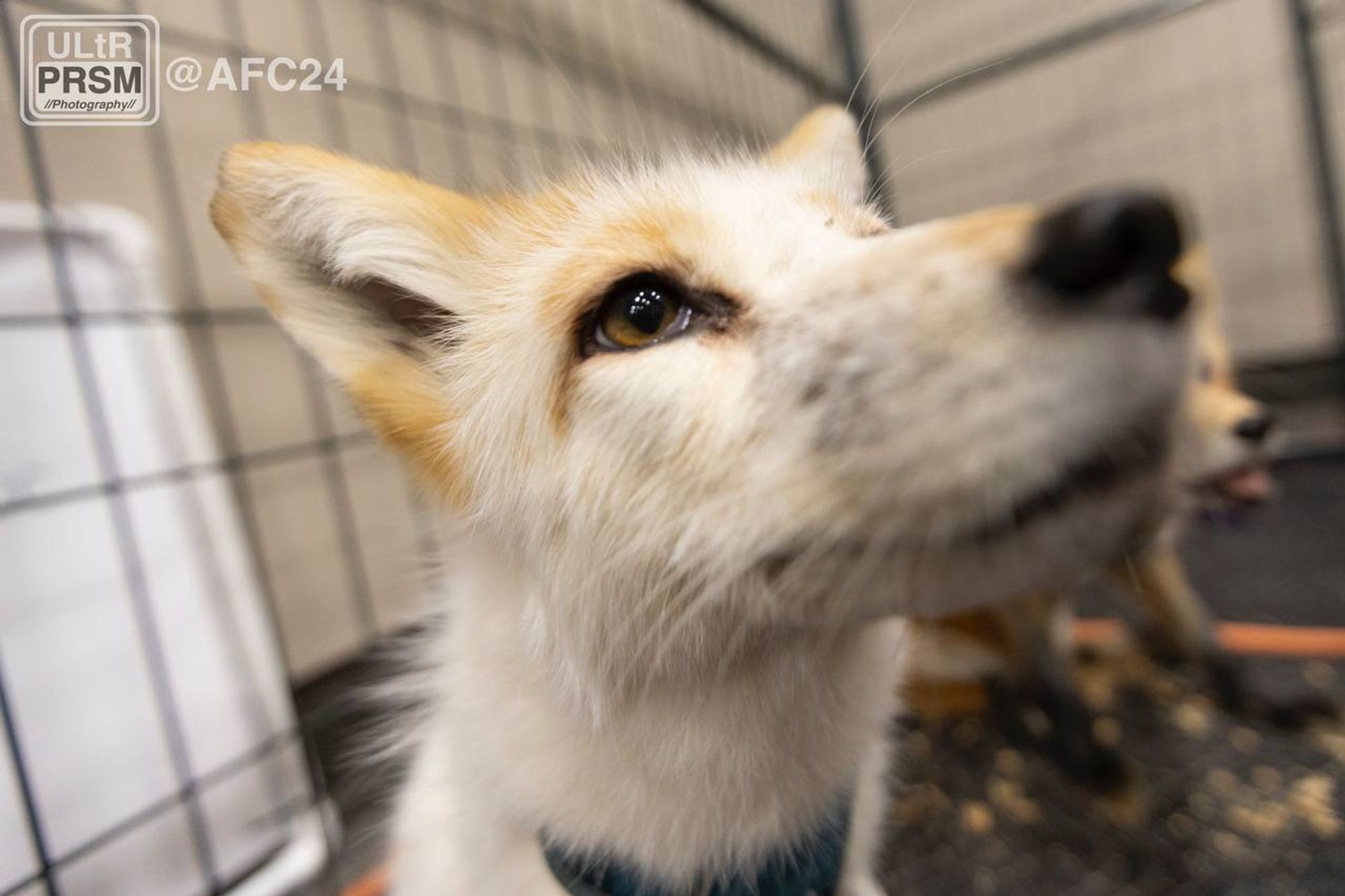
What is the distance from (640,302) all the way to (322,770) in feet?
4.22

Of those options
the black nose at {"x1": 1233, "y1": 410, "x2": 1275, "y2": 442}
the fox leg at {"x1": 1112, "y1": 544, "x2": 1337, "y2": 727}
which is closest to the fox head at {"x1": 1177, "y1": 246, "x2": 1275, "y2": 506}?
the black nose at {"x1": 1233, "y1": 410, "x2": 1275, "y2": 442}

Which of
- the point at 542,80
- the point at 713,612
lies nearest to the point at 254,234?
the point at 713,612

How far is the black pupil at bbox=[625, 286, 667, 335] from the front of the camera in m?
0.51

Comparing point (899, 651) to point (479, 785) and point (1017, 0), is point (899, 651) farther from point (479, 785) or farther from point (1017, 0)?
point (1017, 0)

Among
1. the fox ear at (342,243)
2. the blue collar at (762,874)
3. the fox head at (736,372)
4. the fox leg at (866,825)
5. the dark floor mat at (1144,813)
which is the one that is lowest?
the dark floor mat at (1144,813)

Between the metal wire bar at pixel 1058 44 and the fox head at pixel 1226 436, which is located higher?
the metal wire bar at pixel 1058 44

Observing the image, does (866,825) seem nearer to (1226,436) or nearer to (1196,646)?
(1196,646)

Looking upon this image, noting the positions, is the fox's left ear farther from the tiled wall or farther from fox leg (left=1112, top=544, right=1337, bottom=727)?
the tiled wall

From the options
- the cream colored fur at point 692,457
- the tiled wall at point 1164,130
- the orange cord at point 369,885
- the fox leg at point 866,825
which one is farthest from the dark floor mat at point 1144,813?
the tiled wall at point 1164,130

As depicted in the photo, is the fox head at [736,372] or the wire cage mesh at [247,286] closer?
the fox head at [736,372]

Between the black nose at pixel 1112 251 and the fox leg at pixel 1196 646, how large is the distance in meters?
1.05

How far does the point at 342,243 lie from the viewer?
0.58 m

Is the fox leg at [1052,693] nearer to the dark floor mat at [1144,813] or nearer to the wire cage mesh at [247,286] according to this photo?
the dark floor mat at [1144,813]

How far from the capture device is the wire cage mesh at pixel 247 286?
979 millimetres
